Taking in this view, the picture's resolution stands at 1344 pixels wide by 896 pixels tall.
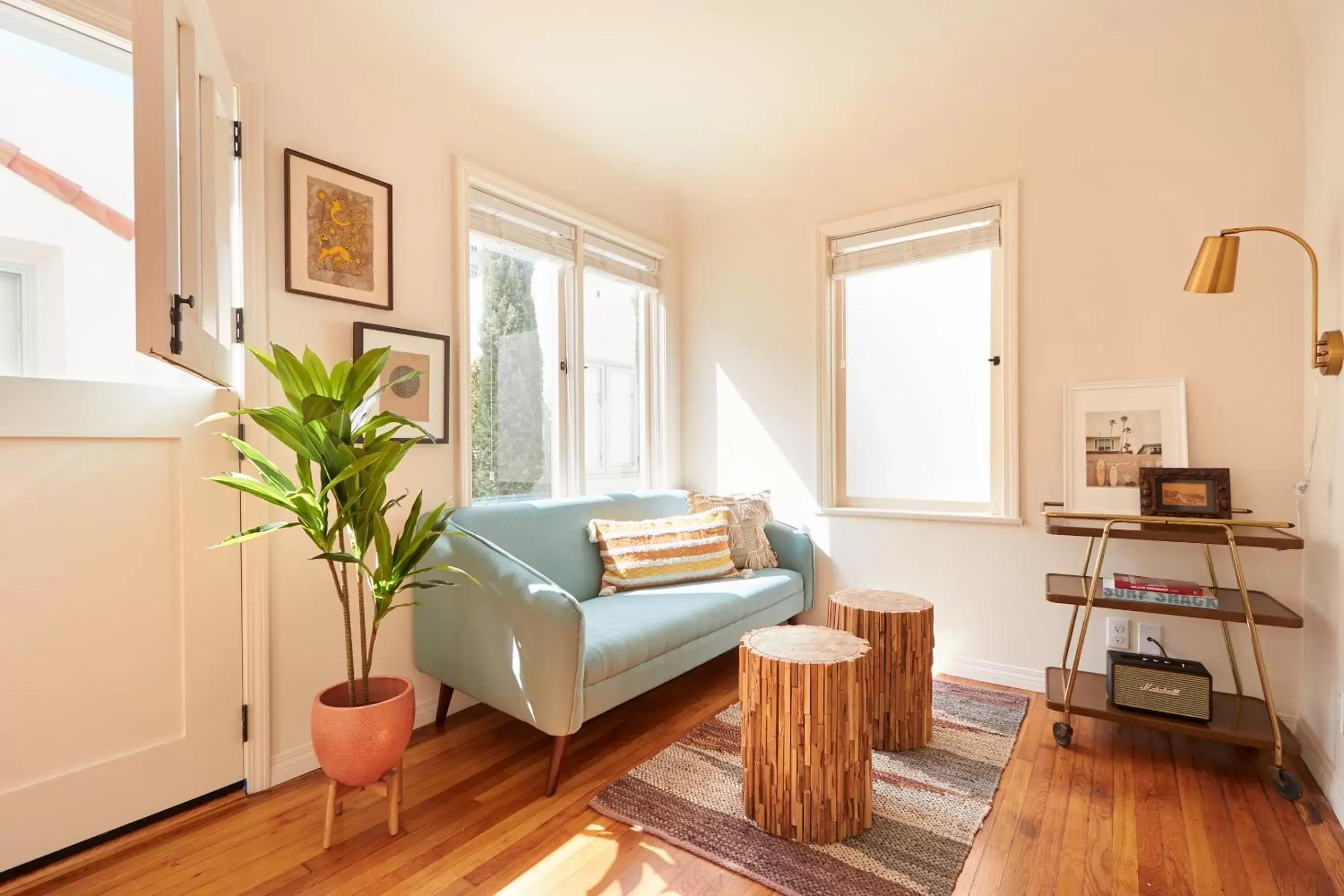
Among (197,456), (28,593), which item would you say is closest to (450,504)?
(197,456)

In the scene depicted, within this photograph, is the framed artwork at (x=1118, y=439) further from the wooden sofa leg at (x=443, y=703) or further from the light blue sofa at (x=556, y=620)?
the wooden sofa leg at (x=443, y=703)

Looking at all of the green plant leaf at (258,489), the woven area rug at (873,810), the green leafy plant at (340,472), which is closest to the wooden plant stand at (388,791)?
the green leafy plant at (340,472)

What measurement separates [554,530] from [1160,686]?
2188 mm

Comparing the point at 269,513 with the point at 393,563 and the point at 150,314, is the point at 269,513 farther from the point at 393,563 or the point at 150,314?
the point at 150,314

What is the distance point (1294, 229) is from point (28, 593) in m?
4.00

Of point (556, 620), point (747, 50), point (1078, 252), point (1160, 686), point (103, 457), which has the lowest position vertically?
point (1160, 686)

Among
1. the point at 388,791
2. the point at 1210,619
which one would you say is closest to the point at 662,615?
the point at 388,791

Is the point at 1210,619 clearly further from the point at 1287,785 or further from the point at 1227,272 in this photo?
the point at 1227,272

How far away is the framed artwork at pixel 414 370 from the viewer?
2238 mm

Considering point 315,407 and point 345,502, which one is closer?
point 315,407

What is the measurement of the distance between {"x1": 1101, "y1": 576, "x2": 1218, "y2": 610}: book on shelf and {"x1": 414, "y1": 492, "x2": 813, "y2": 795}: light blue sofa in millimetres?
1263

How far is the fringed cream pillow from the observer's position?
3064 millimetres

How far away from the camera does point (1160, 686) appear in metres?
2.06

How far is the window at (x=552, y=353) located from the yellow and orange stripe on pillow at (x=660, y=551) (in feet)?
1.51
